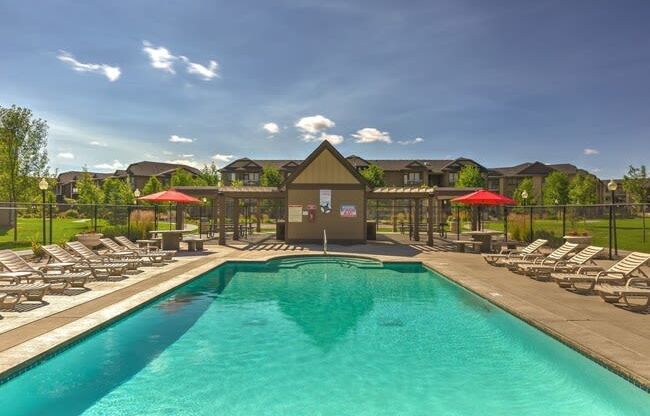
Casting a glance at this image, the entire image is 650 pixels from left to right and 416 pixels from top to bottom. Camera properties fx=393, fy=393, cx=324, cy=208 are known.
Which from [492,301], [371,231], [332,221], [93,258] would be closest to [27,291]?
[93,258]

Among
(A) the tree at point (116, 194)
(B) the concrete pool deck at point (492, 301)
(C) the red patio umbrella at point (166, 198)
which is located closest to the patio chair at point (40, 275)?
(B) the concrete pool deck at point (492, 301)

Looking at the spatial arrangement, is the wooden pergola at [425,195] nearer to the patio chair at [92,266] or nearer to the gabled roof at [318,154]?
the gabled roof at [318,154]

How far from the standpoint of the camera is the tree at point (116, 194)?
47.6 meters

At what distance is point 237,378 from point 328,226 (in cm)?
1733

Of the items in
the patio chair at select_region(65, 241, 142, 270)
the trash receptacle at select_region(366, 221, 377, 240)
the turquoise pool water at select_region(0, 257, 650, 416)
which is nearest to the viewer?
the turquoise pool water at select_region(0, 257, 650, 416)

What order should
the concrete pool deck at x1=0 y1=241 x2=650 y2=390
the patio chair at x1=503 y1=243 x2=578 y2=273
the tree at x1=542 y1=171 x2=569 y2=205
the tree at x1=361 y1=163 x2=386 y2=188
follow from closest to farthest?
the concrete pool deck at x1=0 y1=241 x2=650 y2=390 < the patio chair at x1=503 y1=243 x2=578 y2=273 < the tree at x1=542 y1=171 x2=569 y2=205 < the tree at x1=361 y1=163 x2=386 y2=188

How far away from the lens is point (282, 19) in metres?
15.6

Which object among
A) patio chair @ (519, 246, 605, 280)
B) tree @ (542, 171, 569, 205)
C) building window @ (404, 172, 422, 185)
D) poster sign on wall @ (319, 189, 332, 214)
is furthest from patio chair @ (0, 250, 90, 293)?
building window @ (404, 172, 422, 185)

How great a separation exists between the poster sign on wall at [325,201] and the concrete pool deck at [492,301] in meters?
9.76

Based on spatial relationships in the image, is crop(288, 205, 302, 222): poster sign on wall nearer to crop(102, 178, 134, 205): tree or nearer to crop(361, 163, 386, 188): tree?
crop(102, 178, 134, 205): tree

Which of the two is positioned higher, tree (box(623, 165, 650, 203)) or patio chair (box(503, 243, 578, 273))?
tree (box(623, 165, 650, 203))

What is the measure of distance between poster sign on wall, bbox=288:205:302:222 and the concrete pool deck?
9253 mm

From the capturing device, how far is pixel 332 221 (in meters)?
23.2

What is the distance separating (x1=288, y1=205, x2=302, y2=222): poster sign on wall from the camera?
2320 centimetres
